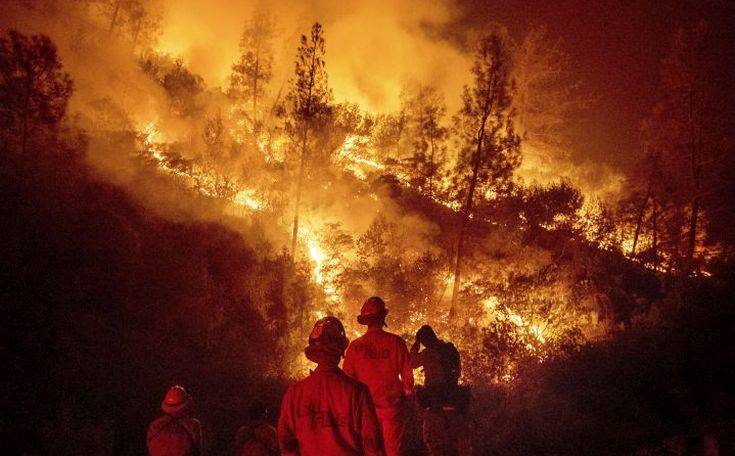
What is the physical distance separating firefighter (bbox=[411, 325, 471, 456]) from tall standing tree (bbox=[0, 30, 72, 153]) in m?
17.9

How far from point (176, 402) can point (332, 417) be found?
1.99 m

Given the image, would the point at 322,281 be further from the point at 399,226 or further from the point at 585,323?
the point at 585,323

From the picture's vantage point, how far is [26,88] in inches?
731

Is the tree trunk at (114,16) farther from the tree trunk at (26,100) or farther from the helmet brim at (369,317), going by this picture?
the helmet brim at (369,317)

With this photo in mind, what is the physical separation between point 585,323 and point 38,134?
22.6m

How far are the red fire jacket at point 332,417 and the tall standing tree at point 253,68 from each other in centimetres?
3041

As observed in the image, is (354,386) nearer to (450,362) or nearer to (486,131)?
(450,362)

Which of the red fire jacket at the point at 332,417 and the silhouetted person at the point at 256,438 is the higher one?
the red fire jacket at the point at 332,417

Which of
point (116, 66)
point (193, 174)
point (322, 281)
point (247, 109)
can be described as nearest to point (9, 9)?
point (116, 66)

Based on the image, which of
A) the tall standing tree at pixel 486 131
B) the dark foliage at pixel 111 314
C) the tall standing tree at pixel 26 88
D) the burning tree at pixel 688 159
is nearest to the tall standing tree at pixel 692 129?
the burning tree at pixel 688 159

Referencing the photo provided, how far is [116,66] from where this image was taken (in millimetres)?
30141

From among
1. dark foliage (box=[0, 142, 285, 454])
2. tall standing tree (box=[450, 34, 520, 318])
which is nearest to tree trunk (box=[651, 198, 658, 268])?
tall standing tree (box=[450, 34, 520, 318])

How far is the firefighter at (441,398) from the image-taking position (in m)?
6.30

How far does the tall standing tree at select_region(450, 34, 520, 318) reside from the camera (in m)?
18.1
